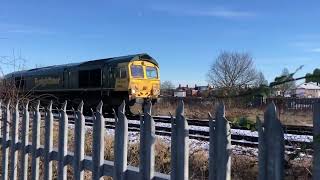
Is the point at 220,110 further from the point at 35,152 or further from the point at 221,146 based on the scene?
the point at 35,152

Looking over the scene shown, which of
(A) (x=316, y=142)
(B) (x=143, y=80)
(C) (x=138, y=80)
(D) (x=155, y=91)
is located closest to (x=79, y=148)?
(A) (x=316, y=142)

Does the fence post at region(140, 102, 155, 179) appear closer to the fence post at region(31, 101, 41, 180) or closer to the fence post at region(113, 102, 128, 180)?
the fence post at region(113, 102, 128, 180)

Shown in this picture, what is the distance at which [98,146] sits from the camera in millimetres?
3668

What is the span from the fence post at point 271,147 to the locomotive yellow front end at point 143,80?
78.3ft

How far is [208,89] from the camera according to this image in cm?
264

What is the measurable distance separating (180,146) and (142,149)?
42 centimetres

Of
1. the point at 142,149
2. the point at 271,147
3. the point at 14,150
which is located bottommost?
the point at 14,150

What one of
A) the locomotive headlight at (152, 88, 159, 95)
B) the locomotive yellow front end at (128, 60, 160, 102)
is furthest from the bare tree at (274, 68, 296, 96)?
the locomotive headlight at (152, 88, 159, 95)

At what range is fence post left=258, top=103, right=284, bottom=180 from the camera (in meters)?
2.26

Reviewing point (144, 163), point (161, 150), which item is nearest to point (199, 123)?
point (161, 150)

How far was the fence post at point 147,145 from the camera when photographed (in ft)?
10.3

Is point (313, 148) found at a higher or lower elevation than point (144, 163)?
higher

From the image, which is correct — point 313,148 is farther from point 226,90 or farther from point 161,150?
point 161,150

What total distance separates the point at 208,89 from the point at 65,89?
28136 mm
